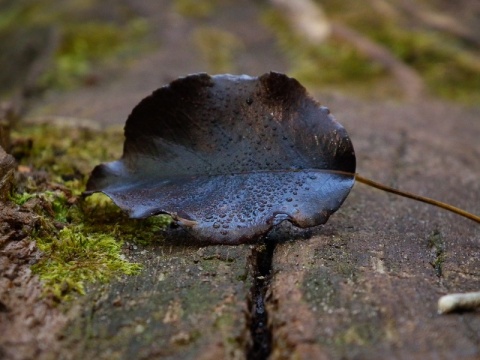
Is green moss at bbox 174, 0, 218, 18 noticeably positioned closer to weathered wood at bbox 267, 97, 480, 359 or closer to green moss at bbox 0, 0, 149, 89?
green moss at bbox 0, 0, 149, 89

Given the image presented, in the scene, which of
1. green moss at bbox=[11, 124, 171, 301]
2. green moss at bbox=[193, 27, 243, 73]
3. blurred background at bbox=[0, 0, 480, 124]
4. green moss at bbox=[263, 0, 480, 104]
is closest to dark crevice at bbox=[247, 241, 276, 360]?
green moss at bbox=[11, 124, 171, 301]

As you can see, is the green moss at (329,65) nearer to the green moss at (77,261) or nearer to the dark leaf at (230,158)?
the dark leaf at (230,158)

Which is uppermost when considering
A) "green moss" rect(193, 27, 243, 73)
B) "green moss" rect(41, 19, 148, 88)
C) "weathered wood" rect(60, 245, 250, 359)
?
"weathered wood" rect(60, 245, 250, 359)

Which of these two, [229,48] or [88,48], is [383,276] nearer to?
[229,48]

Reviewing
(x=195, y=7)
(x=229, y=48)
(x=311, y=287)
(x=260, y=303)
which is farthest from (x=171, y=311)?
(x=195, y=7)

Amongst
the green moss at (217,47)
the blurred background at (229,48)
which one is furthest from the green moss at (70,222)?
the green moss at (217,47)

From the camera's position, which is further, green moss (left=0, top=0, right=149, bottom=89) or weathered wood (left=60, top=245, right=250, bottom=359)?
green moss (left=0, top=0, right=149, bottom=89)

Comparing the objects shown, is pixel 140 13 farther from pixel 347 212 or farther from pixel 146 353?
pixel 146 353
